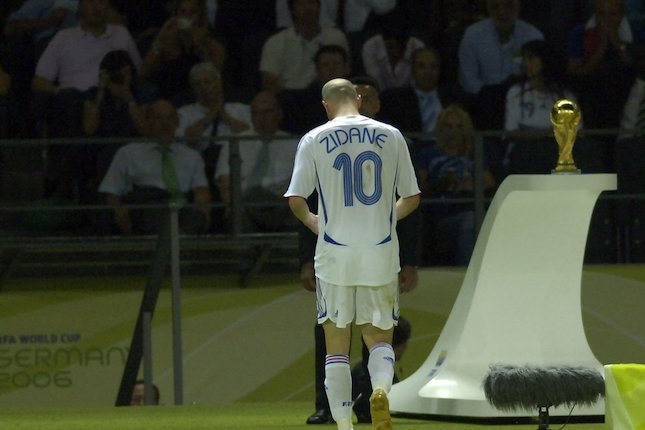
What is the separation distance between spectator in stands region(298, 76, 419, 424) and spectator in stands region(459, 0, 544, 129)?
4.59 m

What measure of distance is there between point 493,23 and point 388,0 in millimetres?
930

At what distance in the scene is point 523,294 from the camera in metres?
8.07

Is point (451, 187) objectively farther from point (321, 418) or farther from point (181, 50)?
point (321, 418)

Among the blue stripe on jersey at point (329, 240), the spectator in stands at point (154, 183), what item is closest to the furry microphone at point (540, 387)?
the blue stripe on jersey at point (329, 240)

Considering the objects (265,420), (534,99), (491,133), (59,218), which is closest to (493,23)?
(534,99)

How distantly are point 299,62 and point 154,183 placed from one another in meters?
1.92

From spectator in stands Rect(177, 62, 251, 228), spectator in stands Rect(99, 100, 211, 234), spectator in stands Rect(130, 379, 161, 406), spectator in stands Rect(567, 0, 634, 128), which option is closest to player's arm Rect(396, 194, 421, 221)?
spectator in stands Rect(99, 100, 211, 234)

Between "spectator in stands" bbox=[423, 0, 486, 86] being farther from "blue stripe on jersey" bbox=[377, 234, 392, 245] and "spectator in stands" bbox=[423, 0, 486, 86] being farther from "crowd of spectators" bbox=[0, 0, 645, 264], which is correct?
"blue stripe on jersey" bbox=[377, 234, 392, 245]

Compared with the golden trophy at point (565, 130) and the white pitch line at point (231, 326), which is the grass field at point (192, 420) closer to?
the golden trophy at point (565, 130)

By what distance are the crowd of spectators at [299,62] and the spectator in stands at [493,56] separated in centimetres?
1

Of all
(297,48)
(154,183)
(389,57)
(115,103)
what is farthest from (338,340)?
(389,57)

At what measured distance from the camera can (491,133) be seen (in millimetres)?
11453

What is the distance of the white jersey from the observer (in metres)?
7.05

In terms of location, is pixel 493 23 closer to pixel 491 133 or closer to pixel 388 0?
pixel 388 0
